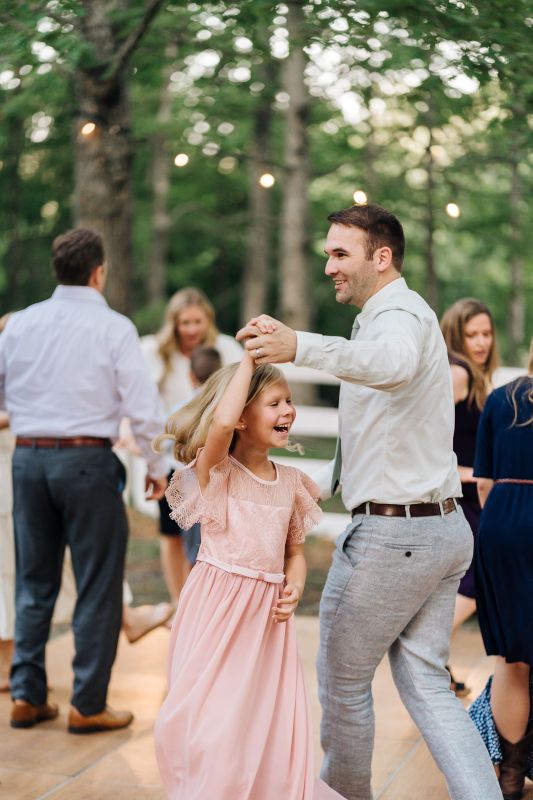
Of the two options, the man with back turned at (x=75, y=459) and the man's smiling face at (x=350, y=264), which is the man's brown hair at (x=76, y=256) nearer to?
the man with back turned at (x=75, y=459)

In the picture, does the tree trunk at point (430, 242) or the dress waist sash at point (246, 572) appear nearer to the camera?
the dress waist sash at point (246, 572)

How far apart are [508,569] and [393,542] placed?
3.05 feet

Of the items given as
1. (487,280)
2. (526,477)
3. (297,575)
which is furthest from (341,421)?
(487,280)

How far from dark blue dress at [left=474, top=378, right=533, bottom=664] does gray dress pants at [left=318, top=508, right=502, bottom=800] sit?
0.63 metres

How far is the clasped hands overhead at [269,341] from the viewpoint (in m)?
3.14

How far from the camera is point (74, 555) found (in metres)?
5.13

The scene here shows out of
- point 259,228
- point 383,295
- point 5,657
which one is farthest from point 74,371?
point 259,228

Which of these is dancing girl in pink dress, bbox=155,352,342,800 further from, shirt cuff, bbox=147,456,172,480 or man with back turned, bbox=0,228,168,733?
shirt cuff, bbox=147,456,172,480

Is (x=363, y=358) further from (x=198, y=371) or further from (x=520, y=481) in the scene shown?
(x=198, y=371)

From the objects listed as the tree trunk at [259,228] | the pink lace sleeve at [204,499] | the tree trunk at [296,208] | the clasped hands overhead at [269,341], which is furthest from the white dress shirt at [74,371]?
the tree trunk at [259,228]

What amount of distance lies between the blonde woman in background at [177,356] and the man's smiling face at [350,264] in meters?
2.93

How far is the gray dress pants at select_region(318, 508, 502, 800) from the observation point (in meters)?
3.56

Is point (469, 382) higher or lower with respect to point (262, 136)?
higher

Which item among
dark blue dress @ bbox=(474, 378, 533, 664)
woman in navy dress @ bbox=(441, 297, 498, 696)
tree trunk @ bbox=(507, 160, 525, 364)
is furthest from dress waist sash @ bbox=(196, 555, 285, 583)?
tree trunk @ bbox=(507, 160, 525, 364)
